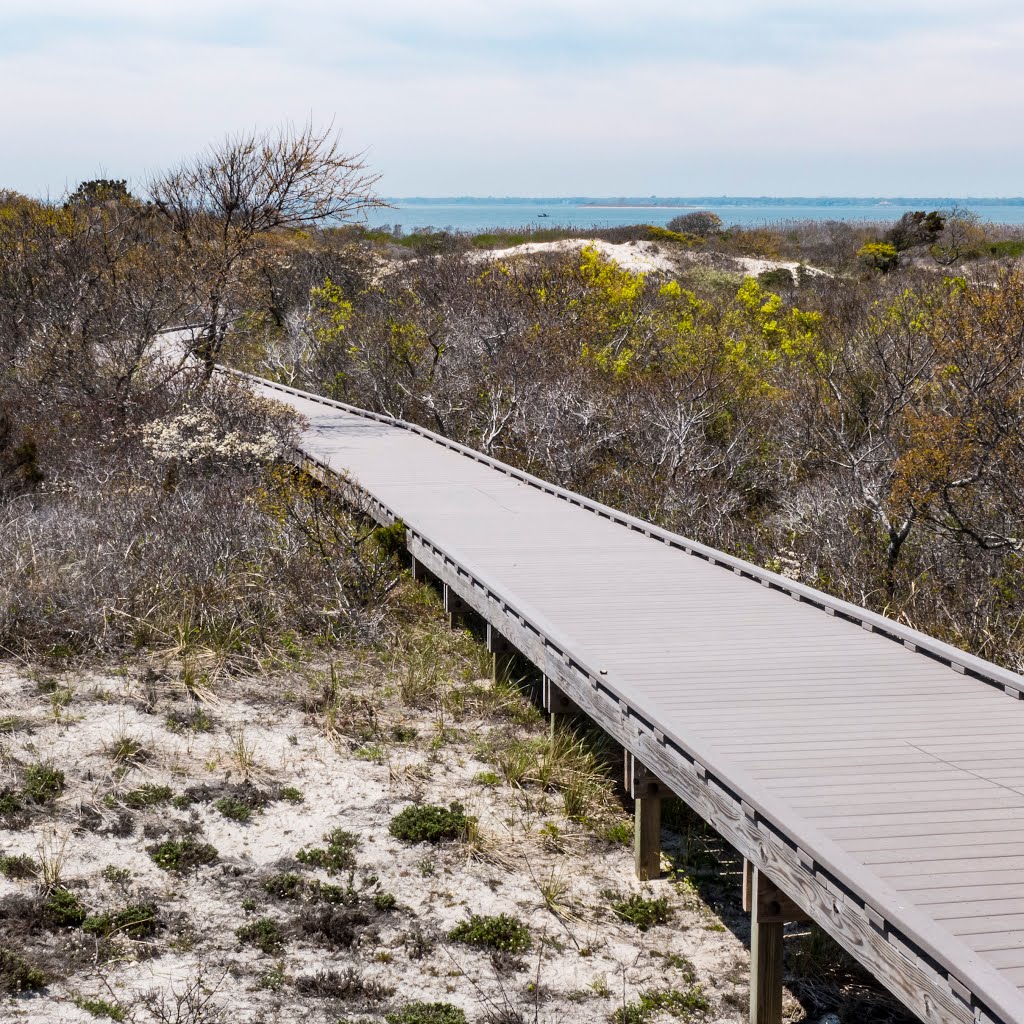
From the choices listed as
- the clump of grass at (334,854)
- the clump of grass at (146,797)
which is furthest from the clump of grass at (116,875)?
the clump of grass at (334,854)

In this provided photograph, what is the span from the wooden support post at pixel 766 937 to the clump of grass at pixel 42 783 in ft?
14.3

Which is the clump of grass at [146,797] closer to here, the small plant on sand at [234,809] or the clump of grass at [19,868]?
the small plant on sand at [234,809]

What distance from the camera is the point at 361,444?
16.7 m

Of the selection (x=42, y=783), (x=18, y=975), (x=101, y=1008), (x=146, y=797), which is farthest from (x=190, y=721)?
(x=101, y=1008)

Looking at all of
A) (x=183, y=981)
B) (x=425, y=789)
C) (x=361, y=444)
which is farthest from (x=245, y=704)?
(x=361, y=444)

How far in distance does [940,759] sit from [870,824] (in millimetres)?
996

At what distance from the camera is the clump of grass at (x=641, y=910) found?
257 inches

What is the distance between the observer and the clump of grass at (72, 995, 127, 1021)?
5.33 metres

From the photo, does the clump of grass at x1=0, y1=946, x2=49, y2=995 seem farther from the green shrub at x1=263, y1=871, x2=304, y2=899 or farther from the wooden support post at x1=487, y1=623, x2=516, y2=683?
the wooden support post at x1=487, y1=623, x2=516, y2=683

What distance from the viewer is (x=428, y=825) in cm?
731

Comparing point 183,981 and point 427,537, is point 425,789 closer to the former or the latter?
point 183,981

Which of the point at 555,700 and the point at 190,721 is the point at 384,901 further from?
the point at 190,721

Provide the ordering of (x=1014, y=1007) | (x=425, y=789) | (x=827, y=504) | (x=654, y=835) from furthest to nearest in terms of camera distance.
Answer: (x=827, y=504), (x=425, y=789), (x=654, y=835), (x=1014, y=1007)

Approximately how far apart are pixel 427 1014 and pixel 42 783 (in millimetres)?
3263
